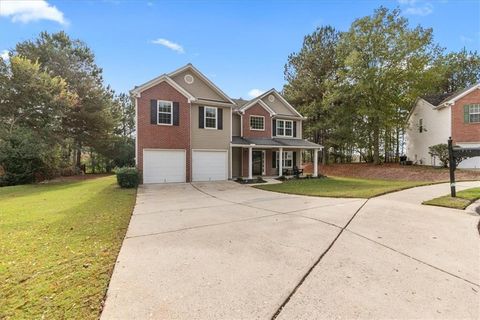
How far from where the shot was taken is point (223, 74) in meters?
21.6

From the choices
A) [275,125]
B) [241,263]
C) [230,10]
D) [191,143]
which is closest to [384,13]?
[275,125]

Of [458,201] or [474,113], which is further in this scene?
[474,113]

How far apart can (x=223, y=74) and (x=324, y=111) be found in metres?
12.6

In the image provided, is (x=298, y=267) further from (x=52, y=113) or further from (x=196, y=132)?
(x=52, y=113)

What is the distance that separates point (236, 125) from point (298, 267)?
53.4ft

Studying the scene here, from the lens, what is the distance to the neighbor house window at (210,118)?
16.9 metres

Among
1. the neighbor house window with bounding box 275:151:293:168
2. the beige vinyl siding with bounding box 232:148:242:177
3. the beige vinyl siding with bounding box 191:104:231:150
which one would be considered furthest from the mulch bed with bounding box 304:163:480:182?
the beige vinyl siding with bounding box 191:104:231:150

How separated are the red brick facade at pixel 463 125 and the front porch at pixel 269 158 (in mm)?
11504

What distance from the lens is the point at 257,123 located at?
19.8 m

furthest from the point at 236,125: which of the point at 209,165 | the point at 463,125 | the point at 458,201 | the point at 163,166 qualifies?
the point at 463,125

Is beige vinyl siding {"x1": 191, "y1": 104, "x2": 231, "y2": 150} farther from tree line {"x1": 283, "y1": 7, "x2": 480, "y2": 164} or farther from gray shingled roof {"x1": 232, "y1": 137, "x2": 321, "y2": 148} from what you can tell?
tree line {"x1": 283, "y1": 7, "x2": 480, "y2": 164}

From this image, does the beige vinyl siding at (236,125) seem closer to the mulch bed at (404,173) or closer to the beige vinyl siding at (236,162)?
the beige vinyl siding at (236,162)

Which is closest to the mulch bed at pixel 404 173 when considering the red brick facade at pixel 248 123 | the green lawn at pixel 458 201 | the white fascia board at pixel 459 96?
the white fascia board at pixel 459 96

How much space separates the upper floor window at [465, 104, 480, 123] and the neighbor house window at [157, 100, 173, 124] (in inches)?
922
